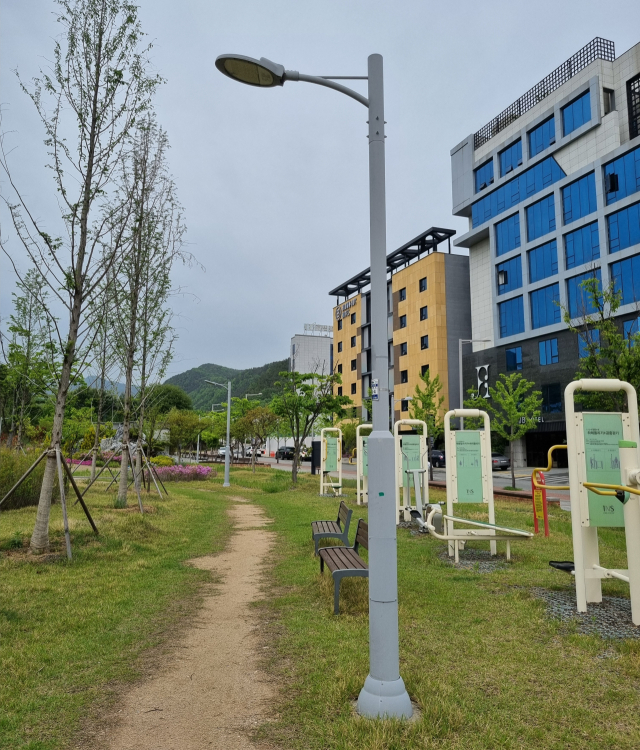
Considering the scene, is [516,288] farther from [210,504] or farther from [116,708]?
[116,708]

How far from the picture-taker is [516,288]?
42.9 m

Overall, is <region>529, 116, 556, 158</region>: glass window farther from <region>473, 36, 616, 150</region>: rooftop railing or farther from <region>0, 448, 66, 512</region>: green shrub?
<region>0, 448, 66, 512</region>: green shrub

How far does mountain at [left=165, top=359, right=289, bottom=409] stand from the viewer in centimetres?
12335

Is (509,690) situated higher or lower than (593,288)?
lower

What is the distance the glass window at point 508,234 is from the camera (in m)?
43.1

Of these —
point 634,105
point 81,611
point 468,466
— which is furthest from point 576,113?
point 81,611

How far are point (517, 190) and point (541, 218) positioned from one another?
12.6ft

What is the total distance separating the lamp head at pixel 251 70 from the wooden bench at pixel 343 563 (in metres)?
4.62

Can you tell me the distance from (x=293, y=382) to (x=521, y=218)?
2461 cm

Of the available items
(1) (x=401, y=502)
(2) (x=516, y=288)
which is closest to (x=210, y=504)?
(1) (x=401, y=502)

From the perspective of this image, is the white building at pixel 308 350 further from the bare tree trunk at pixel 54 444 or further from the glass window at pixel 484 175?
the bare tree trunk at pixel 54 444

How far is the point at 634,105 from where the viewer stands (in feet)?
115

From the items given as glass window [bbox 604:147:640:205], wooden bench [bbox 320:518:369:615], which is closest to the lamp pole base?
wooden bench [bbox 320:518:369:615]

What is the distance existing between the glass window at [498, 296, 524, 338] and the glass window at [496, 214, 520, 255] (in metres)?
3.99
